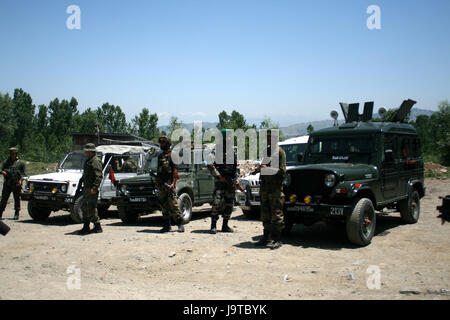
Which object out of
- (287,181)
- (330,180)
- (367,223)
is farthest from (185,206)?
(367,223)

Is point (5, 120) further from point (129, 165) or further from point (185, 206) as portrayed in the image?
point (185, 206)

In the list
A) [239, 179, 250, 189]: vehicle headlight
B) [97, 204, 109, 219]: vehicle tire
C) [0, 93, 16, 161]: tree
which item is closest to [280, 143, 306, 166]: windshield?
[239, 179, 250, 189]: vehicle headlight

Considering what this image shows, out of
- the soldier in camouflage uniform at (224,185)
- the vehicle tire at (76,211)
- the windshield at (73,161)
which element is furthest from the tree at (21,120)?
the soldier in camouflage uniform at (224,185)

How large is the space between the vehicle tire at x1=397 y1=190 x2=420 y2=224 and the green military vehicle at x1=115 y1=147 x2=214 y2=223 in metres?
Result: 4.99

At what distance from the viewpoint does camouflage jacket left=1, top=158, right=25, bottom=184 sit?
35.5 feet

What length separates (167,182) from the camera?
8.64m

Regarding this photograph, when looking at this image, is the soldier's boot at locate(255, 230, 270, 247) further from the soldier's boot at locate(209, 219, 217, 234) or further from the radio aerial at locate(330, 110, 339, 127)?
the radio aerial at locate(330, 110, 339, 127)

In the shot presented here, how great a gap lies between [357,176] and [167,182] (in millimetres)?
4033

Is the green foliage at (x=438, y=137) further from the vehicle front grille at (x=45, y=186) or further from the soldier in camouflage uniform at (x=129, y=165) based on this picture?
the vehicle front grille at (x=45, y=186)

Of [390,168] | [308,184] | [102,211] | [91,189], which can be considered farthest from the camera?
[102,211]
